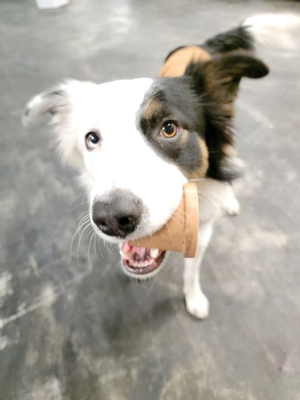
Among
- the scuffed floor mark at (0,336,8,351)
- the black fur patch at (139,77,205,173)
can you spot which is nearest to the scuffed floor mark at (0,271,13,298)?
the scuffed floor mark at (0,336,8,351)

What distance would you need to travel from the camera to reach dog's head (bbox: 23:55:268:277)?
3.63 feet

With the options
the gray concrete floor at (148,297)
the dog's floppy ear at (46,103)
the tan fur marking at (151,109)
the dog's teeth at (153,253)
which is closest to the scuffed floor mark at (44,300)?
the gray concrete floor at (148,297)

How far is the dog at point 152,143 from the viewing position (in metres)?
1.12

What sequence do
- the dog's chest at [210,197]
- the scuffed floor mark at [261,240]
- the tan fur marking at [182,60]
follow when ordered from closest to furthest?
the dog's chest at [210,197] < the tan fur marking at [182,60] < the scuffed floor mark at [261,240]

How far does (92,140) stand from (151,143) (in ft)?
1.06

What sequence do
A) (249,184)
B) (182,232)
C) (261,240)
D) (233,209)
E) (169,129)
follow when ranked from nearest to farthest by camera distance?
1. (182,232)
2. (169,129)
3. (261,240)
4. (233,209)
5. (249,184)

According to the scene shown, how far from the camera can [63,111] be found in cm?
186

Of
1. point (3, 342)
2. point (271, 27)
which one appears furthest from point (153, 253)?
point (271, 27)

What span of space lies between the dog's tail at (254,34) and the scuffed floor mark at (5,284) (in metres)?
2.28

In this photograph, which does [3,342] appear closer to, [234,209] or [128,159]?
[128,159]

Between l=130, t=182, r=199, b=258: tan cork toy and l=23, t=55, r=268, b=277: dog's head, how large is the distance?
0.04 meters

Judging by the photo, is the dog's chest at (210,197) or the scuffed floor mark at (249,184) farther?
the scuffed floor mark at (249,184)

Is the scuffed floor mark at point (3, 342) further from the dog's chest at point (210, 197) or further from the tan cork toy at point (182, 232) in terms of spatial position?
the dog's chest at point (210, 197)

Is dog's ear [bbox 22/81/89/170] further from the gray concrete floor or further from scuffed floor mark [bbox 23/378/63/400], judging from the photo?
scuffed floor mark [bbox 23/378/63/400]
